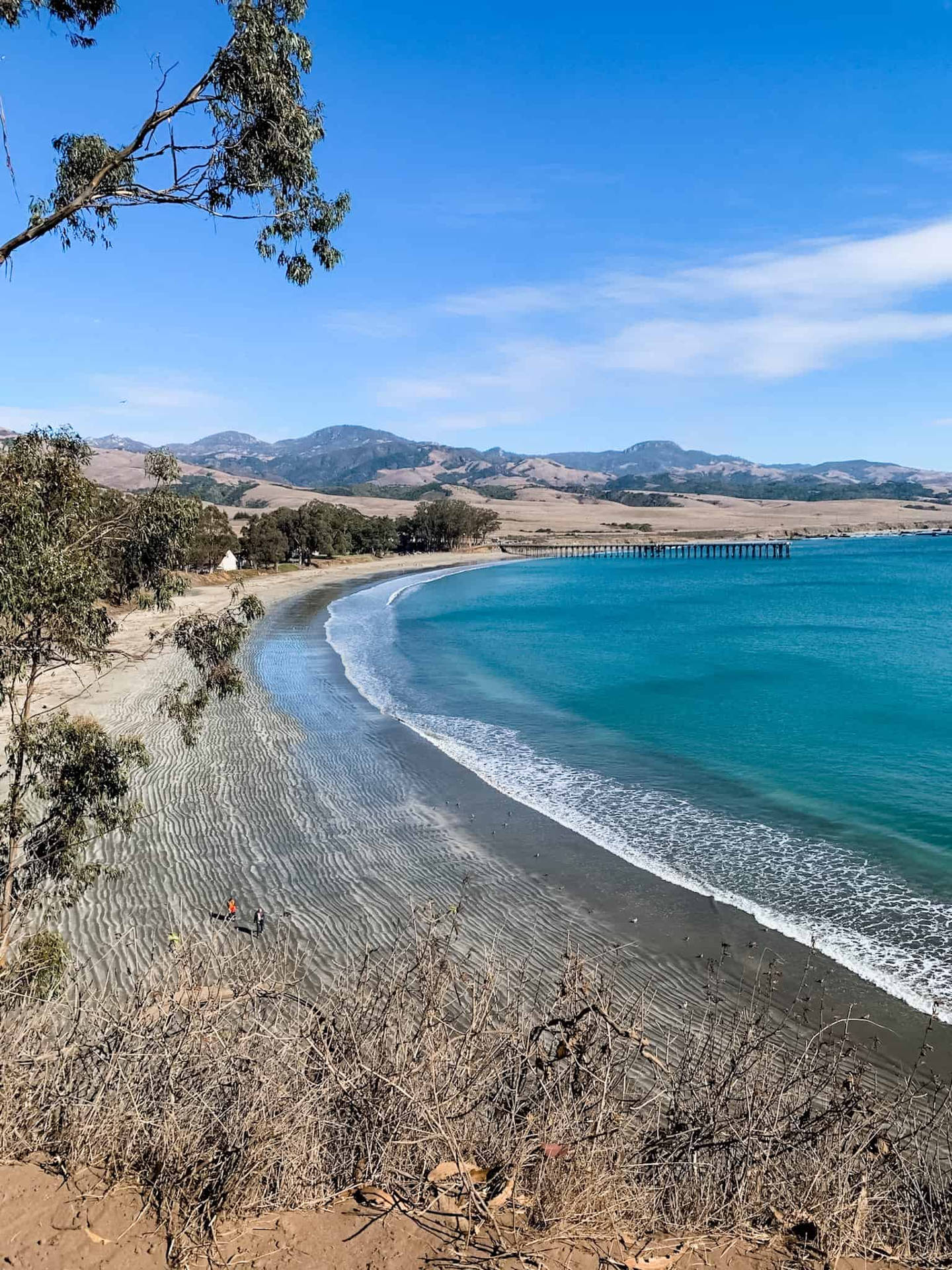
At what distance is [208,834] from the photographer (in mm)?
19547

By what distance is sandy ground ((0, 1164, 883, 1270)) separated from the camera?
4.64m

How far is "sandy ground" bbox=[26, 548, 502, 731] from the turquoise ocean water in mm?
9139

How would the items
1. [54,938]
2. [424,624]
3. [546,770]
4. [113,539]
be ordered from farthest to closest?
1. [424,624]
2. [546,770]
3. [113,539]
4. [54,938]

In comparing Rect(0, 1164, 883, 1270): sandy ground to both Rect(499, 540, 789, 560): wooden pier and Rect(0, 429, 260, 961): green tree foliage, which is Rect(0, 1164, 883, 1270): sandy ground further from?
Rect(499, 540, 789, 560): wooden pier

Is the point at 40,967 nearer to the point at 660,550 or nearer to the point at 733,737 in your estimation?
the point at 733,737

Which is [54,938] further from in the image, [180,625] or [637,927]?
[637,927]

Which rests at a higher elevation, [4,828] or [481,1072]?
[481,1072]

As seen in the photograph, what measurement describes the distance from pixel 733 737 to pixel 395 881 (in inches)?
624

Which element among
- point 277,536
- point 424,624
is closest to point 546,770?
point 424,624

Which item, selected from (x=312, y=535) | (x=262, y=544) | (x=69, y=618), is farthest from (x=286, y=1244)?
(x=312, y=535)

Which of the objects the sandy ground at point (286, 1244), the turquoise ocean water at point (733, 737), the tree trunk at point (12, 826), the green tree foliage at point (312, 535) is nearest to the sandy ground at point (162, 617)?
the tree trunk at point (12, 826)

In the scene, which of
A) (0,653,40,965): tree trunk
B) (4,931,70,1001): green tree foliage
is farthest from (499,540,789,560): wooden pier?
(4,931,70,1001): green tree foliage

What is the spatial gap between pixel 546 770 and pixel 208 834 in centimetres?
A: 1002

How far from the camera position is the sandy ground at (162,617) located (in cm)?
3039
